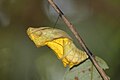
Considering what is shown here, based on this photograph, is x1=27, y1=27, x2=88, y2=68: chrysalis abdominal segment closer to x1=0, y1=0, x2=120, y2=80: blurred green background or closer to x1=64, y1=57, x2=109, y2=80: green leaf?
x1=64, y1=57, x2=109, y2=80: green leaf

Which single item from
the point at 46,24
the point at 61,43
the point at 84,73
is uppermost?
the point at 61,43

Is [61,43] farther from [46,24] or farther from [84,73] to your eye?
[46,24]

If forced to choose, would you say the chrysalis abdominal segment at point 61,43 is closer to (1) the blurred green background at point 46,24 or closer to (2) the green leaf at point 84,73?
(2) the green leaf at point 84,73

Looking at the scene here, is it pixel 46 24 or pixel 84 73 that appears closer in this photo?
pixel 84 73

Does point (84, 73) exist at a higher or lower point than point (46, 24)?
higher

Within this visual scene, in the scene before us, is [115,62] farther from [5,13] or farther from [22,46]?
[5,13]

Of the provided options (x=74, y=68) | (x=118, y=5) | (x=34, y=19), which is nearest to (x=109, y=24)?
(x=118, y=5)

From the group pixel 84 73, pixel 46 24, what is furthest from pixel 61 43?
pixel 46 24
